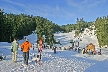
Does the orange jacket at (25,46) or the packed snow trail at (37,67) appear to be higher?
the orange jacket at (25,46)

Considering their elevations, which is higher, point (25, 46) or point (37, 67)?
point (25, 46)

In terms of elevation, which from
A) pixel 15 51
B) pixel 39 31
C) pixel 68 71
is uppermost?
pixel 39 31

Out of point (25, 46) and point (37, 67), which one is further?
point (25, 46)

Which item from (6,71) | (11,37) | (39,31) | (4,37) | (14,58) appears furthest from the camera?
(39,31)

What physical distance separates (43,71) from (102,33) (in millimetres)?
93435

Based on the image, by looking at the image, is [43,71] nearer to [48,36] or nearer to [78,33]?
[48,36]

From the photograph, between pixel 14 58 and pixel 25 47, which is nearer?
pixel 25 47

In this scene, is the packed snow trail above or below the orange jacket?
below

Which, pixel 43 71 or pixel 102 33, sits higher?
pixel 102 33

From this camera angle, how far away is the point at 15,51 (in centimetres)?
2064

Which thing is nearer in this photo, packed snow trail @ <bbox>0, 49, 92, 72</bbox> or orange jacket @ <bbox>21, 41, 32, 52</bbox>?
packed snow trail @ <bbox>0, 49, 92, 72</bbox>

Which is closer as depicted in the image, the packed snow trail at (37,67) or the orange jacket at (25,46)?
the packed snow trail at (37,67)

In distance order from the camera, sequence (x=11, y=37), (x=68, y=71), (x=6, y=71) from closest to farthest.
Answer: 1. (x=6, y=71)
2. (x=68, y=71)
3. (x=11, y=37)

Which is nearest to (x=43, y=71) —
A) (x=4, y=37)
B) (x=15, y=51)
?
(x=15, y=51)
